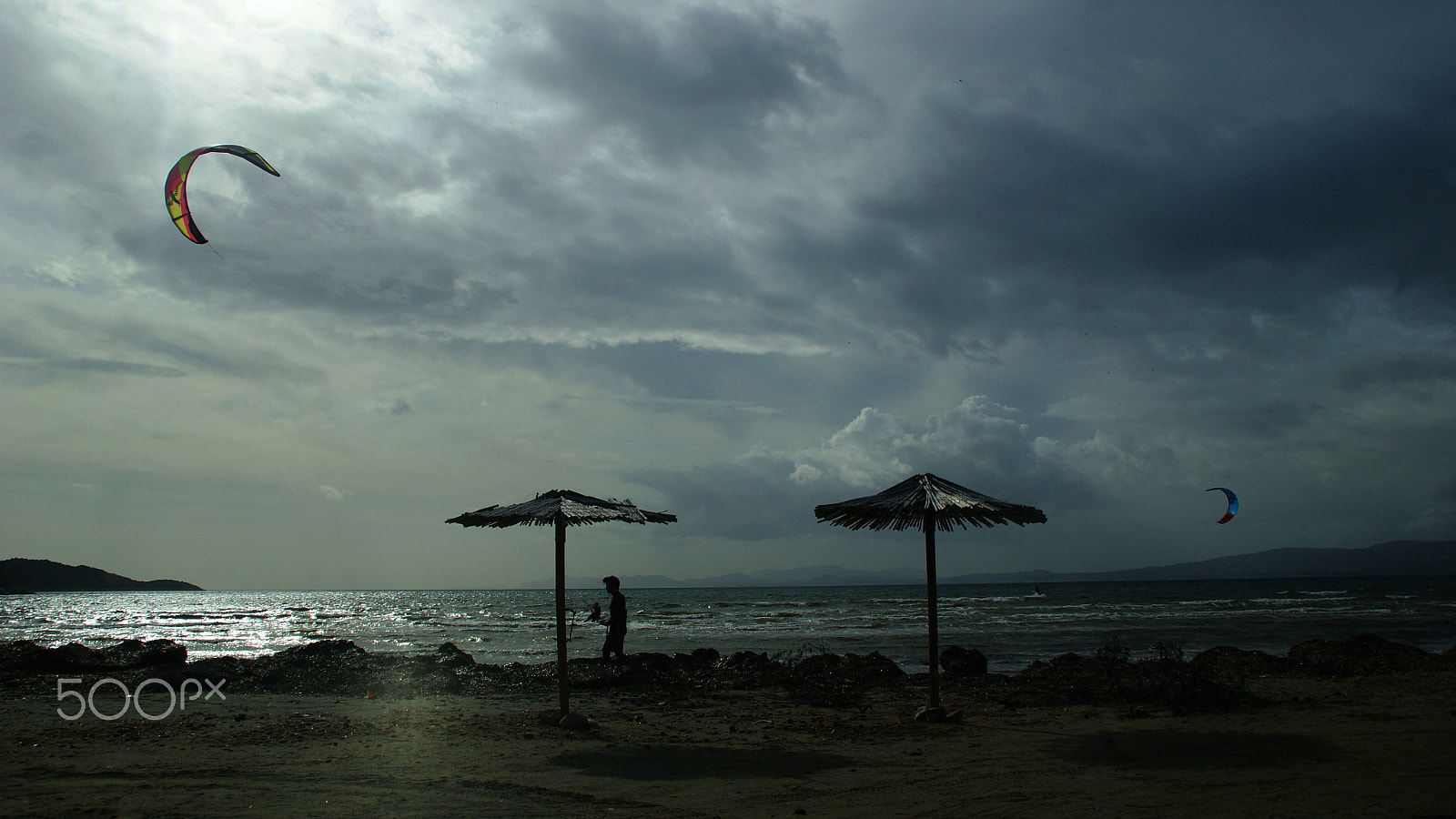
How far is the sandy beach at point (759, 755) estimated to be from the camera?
4.95 metres

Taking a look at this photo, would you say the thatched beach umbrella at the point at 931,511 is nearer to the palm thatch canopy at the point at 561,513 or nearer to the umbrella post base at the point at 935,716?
the umbrella post base at the point at 935,716

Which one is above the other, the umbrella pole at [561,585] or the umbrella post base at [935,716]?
the umbrella pole at [561,585]

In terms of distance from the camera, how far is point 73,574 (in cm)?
17888

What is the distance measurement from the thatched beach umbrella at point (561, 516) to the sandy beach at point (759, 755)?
94 centimetres

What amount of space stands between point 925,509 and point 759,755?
9.23ft

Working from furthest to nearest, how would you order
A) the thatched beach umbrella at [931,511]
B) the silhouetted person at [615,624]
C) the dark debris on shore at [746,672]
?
the silhouetted person at [615,624] < the dark debris on shore at [746,672] < the thatched beach umbrella at [931,511]

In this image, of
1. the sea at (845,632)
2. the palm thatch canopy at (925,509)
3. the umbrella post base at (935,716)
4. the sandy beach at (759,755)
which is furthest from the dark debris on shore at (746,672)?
the sea at (845,632)

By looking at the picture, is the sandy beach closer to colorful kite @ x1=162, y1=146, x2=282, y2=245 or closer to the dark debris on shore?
the dark debris on shore

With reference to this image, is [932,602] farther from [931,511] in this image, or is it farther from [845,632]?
[845,632]

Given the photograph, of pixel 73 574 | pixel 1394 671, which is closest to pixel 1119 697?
pixel 1394 671

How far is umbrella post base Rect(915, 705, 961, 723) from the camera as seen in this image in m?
7.86

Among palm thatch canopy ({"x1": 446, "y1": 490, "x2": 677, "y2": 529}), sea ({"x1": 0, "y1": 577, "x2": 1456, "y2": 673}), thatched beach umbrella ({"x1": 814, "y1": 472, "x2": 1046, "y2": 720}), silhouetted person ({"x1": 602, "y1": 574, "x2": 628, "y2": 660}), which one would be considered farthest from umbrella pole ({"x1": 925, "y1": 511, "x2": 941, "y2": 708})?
sea ({"x1": 0, "y1": 577, "x2": 1456, "y2": 673})

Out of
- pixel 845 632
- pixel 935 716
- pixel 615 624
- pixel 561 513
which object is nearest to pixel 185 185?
pixel 561 513

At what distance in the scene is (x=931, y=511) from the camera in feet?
25.3
